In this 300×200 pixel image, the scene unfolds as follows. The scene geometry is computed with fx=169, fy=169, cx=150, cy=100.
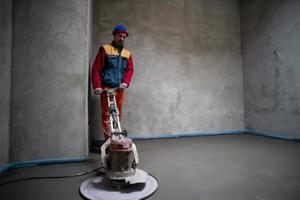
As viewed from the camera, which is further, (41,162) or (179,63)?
(179,63)

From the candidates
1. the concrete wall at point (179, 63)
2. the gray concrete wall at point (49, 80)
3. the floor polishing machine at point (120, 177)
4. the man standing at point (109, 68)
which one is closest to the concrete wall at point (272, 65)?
the concrete wall at point (179, 63)

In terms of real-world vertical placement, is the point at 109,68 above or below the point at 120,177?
above

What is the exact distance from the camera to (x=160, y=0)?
10.8 feet

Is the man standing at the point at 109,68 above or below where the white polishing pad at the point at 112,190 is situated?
above

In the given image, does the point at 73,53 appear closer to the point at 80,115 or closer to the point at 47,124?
the point at 80,115

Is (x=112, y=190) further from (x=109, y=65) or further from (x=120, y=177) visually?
(x=109, y=65)

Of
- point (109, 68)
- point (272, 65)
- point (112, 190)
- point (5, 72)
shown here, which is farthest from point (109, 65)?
point (272, 65)

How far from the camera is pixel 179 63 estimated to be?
3.36m

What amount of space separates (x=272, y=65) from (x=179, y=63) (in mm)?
1708

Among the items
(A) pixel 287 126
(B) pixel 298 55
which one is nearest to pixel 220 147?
(A) pixel 287 126

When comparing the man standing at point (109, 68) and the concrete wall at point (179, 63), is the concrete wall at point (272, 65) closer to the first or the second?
the concrete wall at point (179, 63)

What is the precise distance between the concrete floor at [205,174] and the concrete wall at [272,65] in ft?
2.77

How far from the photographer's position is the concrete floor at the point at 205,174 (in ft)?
3.79

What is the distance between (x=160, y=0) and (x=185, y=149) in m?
2.82
